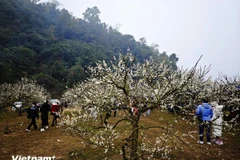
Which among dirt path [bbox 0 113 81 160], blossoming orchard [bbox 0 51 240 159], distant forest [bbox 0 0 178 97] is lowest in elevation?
dirt path [bbox 0 113 81 160]

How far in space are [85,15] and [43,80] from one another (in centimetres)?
8791

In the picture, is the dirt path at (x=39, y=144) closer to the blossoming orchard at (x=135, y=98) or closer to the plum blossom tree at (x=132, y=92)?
the blossoming orchard at (x=135, y=98)

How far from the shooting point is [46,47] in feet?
228

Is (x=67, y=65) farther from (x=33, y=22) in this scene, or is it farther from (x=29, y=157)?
(x=29, y=157)

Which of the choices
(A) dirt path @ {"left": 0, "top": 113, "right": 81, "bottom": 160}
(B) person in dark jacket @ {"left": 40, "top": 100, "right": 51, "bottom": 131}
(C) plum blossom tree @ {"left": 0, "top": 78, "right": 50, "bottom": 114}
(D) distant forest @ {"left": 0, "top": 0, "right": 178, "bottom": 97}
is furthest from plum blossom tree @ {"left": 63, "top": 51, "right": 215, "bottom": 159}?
(D) distant forest @ {"left": 0, "top": 0, "right": 178, "bottom": 97}

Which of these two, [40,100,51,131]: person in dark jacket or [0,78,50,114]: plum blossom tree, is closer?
[40,100,51,131]: person in dark jacket

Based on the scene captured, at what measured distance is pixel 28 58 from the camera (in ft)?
181

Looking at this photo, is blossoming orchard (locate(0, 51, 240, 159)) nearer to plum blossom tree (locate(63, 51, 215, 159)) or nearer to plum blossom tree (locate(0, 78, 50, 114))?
plum blossom tree (locate(63, 51, 215, 159))

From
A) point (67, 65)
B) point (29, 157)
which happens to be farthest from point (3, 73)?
point (29, 157)

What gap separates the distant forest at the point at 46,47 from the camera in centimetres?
5103

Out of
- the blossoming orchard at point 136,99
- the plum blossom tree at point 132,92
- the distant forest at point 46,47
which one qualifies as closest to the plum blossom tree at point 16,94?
the blossoming orchard at point 136,99

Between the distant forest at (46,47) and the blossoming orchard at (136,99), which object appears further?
the distant forest at (46,47)

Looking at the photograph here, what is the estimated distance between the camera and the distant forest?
2009 inches

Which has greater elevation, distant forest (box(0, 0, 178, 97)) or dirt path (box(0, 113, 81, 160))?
distant forest (box(0, 0, 178, 97))
